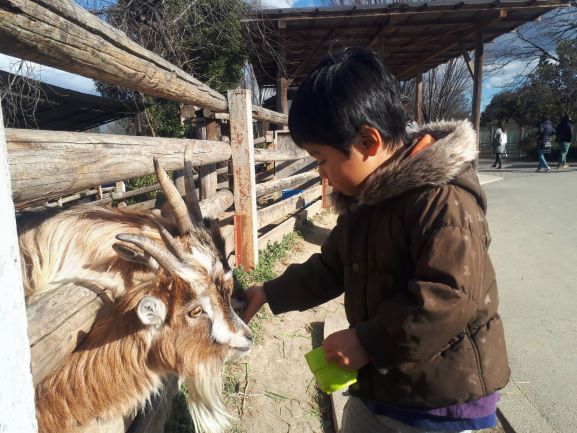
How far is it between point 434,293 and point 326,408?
83.1 inches

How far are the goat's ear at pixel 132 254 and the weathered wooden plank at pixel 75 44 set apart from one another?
2.43ft

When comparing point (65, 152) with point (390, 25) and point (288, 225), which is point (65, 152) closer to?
point (288, 225)

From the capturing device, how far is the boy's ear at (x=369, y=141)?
5.13 feet

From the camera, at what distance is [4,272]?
878 mm

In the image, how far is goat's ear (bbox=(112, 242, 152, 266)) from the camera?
63.3 inches

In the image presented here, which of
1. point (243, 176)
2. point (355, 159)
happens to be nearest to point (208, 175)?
point (243, 176)

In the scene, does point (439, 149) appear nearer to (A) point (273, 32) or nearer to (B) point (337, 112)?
(B) point (337, 112)

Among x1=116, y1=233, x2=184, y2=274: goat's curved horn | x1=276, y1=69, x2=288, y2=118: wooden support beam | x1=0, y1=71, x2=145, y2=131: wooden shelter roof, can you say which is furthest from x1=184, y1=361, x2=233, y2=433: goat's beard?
x1=276, y1=69, x2=288, y2=118: wooden support beam

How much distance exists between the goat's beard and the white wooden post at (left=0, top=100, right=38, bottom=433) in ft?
3.58

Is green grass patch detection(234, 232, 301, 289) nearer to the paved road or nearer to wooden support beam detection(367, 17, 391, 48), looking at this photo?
the paved road

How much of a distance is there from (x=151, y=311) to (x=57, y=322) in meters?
0.35

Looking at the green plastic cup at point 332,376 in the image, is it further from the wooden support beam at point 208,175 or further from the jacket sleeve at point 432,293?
the wooden support beam at point 208,175

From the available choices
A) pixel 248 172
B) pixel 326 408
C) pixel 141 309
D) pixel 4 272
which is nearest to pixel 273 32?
pixel 248 172

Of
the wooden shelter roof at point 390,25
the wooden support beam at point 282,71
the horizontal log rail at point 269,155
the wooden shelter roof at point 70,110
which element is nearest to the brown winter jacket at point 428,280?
the horizontal log rail at point 269,155
